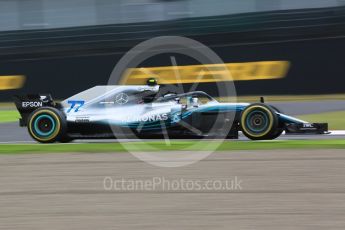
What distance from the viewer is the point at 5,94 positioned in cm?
1819

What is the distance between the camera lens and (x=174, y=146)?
829cm

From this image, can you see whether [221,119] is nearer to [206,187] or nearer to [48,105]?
[48,105]

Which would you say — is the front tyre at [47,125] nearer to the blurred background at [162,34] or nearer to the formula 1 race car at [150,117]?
the formula 1 race car at [150,117]

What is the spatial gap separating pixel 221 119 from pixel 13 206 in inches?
179

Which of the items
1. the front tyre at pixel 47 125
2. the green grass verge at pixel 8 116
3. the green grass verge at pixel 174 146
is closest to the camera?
the green grass verge at pixel 174 146

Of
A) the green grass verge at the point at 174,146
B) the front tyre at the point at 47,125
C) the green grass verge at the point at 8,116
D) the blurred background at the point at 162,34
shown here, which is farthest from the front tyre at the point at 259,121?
the green grass verge at the point at 8,116

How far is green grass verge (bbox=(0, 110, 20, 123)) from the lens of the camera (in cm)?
1492

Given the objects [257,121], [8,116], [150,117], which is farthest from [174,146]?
[8,116]

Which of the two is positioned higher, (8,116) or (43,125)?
(43,125)

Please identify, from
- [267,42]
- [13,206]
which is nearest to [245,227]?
[13,206]

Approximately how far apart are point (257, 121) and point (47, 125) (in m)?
3.06

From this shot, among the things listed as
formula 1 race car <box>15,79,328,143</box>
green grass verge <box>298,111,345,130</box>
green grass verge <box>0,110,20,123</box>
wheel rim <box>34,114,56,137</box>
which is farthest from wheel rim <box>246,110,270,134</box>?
green grass verge <box>0,110,20,123</box>

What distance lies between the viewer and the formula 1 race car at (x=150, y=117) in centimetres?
875

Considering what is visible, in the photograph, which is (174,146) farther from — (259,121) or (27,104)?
(27,104)
